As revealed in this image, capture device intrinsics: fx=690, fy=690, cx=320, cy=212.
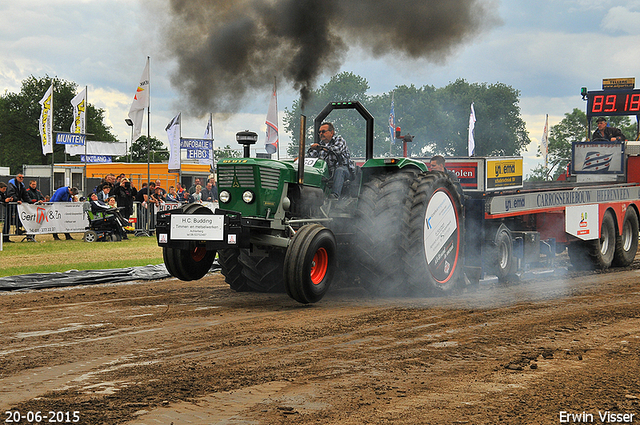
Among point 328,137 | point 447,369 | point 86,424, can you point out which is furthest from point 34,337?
point 328,137

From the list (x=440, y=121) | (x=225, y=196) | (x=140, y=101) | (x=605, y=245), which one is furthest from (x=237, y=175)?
(x=440, y=121)

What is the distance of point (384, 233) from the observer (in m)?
8.23

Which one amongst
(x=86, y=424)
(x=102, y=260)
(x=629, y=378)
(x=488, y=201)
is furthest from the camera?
(x=102, y=260)

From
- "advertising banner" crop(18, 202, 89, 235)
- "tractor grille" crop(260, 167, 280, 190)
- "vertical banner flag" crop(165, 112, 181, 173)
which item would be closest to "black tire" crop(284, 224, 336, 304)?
"tractor grille" crop(260, 167, 280, 190)

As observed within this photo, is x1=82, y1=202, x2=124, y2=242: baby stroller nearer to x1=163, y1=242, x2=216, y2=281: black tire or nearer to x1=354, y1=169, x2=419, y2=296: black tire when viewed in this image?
x1=163, y1=242, x2=216, y2=281: black tire

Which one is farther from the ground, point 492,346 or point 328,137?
point 328,137

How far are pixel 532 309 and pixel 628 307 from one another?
3.84 ft

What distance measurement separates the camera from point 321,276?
25.1 feet

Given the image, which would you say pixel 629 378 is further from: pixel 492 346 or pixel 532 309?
pixel 532 309

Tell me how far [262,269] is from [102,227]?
11.2 metres

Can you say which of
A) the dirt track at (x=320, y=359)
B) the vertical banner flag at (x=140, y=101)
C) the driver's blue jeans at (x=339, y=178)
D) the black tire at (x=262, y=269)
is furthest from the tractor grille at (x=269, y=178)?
the vertical banner flag at (x=140, y=101)

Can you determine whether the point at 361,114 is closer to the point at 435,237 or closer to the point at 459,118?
the point at 435,237

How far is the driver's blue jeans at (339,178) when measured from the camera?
851cm

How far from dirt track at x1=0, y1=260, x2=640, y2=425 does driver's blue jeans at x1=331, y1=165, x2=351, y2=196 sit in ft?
4.38
